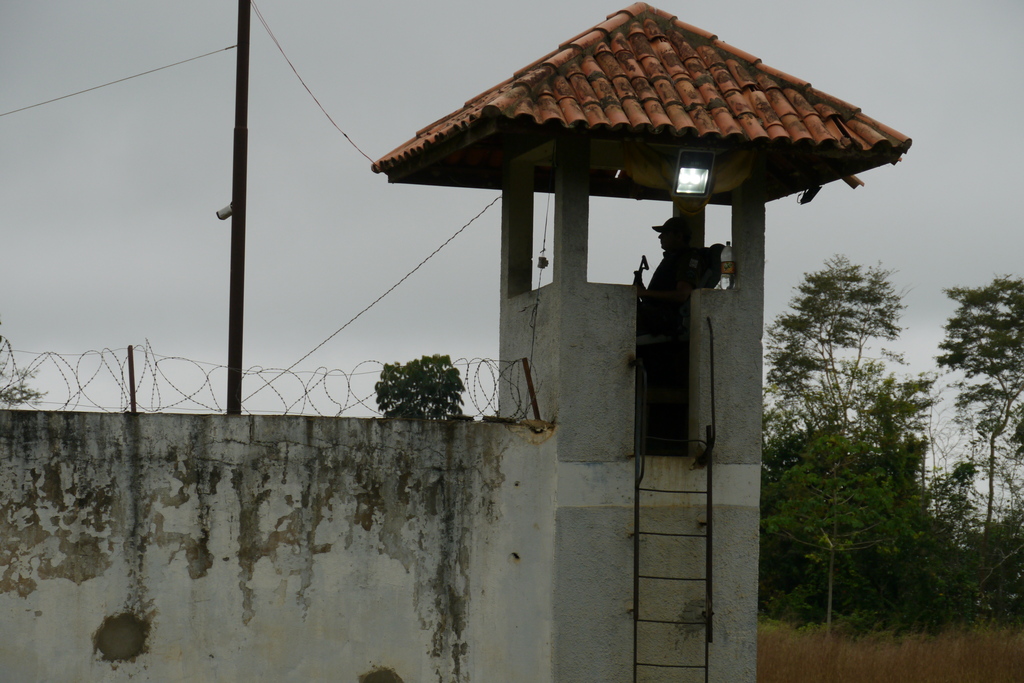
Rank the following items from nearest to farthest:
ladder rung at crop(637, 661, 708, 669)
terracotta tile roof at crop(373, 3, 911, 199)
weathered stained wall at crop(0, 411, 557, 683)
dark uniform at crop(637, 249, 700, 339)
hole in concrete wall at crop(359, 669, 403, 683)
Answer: weathered stained wall at crop(0, 411, 557, 683), terracotta tile roof at crop(373, 3, 911, 199), hole in concrete wall at crop(359, 669, 403, 683), ladder rung at crop(637, 661, 708, 669), dark uniform at crop(637, 249, 700, 339)

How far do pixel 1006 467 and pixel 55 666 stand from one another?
26349mm

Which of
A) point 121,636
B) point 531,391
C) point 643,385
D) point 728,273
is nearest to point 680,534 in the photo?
point 643,385

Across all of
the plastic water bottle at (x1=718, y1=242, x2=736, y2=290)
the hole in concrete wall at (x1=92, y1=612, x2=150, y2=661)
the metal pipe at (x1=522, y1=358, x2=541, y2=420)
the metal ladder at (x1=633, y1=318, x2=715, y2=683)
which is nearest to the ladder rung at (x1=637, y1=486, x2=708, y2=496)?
the metal ladder at (x1=633, y1=318, x2=715, y2=683)

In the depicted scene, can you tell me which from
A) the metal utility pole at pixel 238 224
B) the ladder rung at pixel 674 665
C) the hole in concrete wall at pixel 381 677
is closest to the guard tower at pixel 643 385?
the ladder rung at pixel 674 665

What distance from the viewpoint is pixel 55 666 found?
21.2ft

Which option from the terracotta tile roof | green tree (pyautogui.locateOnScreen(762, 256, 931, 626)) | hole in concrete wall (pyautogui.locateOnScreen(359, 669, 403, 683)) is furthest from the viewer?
green tree (pyautogui.locateOnScreen(762, 256, 931, 626))

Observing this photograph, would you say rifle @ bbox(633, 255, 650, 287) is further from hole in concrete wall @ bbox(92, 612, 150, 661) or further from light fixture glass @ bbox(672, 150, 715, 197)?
hole in concrete wall @ bbox(92, 612, 150, 661)

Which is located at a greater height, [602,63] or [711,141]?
[602,63]

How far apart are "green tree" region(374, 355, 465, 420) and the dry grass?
22.6 feet

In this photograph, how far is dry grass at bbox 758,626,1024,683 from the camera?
12945 millimetres

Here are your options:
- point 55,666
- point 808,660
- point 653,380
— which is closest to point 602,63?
point 653,380

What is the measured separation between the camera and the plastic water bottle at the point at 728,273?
7410 millimetres

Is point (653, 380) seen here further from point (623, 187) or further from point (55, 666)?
point (55, 666)

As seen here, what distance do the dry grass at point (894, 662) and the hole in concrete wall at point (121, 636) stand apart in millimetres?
8252
